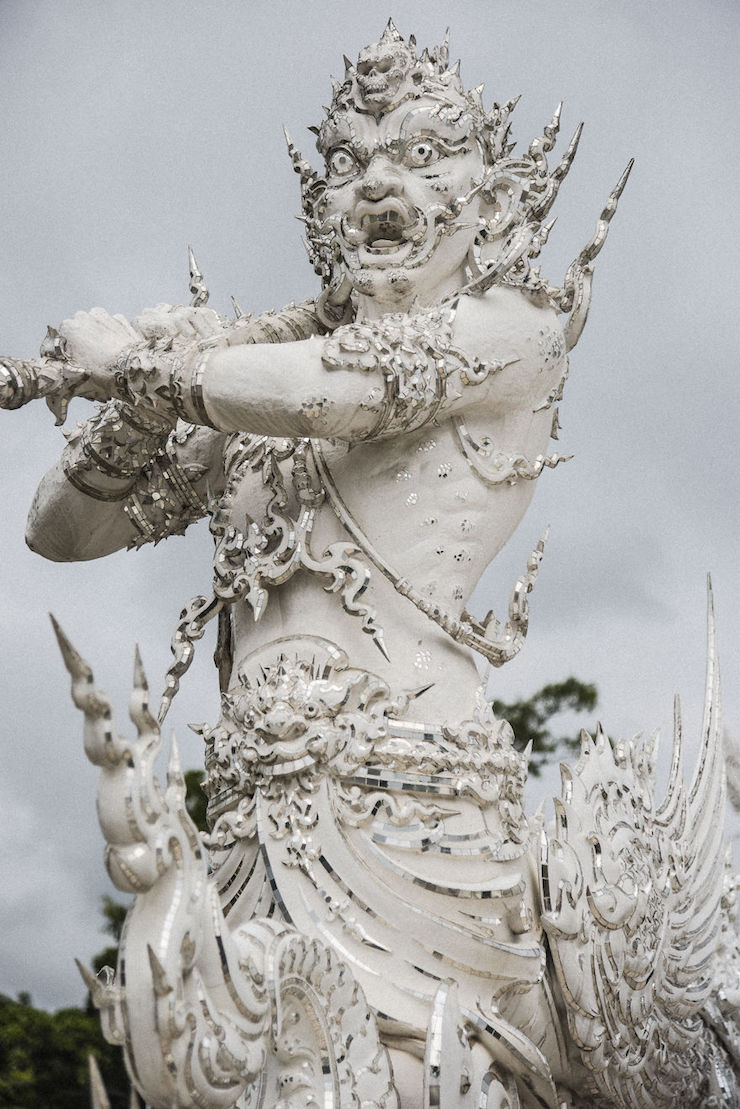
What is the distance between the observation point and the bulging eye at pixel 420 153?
A: 4.48 meters

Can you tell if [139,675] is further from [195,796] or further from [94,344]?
[195,796]

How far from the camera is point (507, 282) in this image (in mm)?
4426

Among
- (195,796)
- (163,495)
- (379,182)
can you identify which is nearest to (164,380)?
(163,495)

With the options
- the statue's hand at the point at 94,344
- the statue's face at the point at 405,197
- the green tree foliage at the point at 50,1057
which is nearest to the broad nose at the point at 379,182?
the statue's face at the point at 405,197

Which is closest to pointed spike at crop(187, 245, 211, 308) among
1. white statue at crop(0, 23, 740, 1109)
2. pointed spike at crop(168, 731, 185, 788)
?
white statue at crop(0, 23, 740, 1109)

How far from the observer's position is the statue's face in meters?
4.43

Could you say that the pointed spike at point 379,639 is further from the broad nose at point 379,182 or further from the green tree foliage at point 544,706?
the green tree foliage at point 544,706

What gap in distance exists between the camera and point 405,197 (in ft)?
14.5

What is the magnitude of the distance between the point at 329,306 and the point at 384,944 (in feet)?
6.67

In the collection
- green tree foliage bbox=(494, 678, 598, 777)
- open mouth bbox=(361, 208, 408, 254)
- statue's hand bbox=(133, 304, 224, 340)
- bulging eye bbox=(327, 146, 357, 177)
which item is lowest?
statue's hand bbox=(133, 304, 224, 340)

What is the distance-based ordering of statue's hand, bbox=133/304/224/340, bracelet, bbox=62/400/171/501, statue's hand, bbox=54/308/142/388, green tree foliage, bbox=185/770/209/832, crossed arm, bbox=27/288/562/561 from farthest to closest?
1. green tree foliage, bbox=185/770/209/832
2. bracelet, bbox=62/400/171/501
3. statue's hand, bbox=133/304/224/340
4. statue's hand, bbox=54/308/142/388
5. crossed arm, bbox=27/288/562/561

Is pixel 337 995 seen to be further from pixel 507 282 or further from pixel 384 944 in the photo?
pixel 507 282

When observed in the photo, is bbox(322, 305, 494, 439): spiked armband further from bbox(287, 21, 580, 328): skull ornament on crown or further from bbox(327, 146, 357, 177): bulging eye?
bbox(327, 146, 357, 177): bulging eye

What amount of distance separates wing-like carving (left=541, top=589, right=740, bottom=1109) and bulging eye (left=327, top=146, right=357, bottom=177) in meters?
2.00
